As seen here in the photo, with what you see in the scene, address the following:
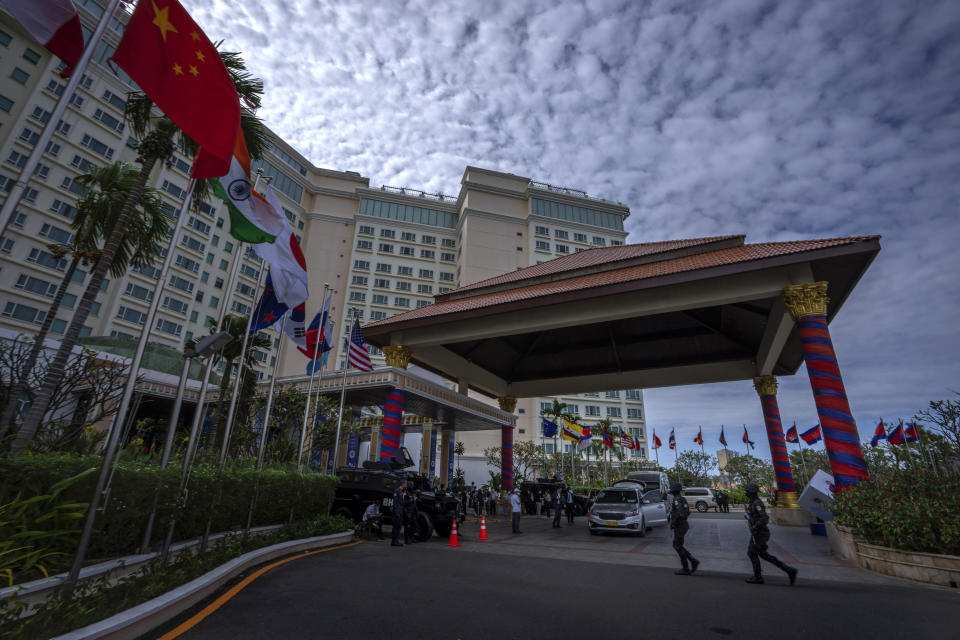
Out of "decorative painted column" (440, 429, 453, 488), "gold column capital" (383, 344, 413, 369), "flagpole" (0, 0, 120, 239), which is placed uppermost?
"gold column capital" (383, 344, 413, 369)

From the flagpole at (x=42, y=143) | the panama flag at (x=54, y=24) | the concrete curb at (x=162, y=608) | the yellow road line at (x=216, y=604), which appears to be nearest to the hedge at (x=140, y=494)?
the flagpole at (x=42, y=143)

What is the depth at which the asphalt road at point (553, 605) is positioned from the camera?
5.18 meters

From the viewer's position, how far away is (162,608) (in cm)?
491

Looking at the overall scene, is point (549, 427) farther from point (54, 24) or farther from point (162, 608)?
point (54, 24)

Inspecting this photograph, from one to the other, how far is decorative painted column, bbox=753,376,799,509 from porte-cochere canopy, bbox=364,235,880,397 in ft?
3.17

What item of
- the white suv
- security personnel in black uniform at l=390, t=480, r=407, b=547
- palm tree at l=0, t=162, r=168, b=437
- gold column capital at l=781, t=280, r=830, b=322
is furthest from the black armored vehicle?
the white suv

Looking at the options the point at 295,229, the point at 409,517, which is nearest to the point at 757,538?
the point at 409,517

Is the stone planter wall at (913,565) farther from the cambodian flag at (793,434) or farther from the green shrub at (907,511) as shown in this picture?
the cambodian flag at (793,434)

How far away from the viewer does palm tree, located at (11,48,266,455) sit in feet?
36.2

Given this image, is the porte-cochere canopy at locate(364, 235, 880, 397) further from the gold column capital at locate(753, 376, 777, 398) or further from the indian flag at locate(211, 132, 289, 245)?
the indian flag at locate(211, 132, 289, 245)

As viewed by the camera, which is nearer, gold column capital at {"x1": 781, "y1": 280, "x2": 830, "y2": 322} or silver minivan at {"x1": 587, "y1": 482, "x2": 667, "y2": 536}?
gold column capital at {"x1": 781, "y1": 280, "x2": 830, "y2": 322}

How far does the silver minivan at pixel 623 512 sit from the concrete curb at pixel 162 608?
43.6 feet

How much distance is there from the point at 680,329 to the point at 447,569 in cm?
2059

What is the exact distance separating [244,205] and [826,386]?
16642 mm
